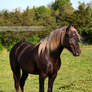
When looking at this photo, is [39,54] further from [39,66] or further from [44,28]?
[44,28]

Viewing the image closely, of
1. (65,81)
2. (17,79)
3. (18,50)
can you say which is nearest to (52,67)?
(18,50)

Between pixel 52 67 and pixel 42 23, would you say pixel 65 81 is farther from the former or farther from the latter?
pixel 42 23

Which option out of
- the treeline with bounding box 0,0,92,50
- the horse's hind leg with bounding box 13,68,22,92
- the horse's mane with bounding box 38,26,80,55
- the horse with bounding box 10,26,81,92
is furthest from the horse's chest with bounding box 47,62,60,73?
the treeline with bounding box 0,0,92,50

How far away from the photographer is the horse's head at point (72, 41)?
4.53 m

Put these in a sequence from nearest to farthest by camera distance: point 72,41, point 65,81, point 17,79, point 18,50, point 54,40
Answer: point 72,41 < point 54,40 < point 18,50 < point 17,79 < point 65,81

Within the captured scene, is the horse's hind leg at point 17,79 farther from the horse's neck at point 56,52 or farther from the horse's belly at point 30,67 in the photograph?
the horse's neck at point 56,52

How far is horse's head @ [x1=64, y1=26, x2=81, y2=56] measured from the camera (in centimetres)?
453

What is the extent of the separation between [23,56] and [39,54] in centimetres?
71

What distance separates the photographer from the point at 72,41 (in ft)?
15.0

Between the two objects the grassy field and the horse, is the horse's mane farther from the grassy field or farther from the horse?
the grassy field

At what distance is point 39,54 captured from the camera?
4930mm

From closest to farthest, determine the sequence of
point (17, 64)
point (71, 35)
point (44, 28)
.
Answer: point (71, 35) → point (17, 64) → point (44, 28)

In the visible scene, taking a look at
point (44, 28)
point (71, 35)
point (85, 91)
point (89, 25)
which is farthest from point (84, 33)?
point (71, 35)

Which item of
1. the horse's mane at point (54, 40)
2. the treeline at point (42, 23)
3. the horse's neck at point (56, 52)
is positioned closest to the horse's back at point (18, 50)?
the horse's mane at point (54, 40)
